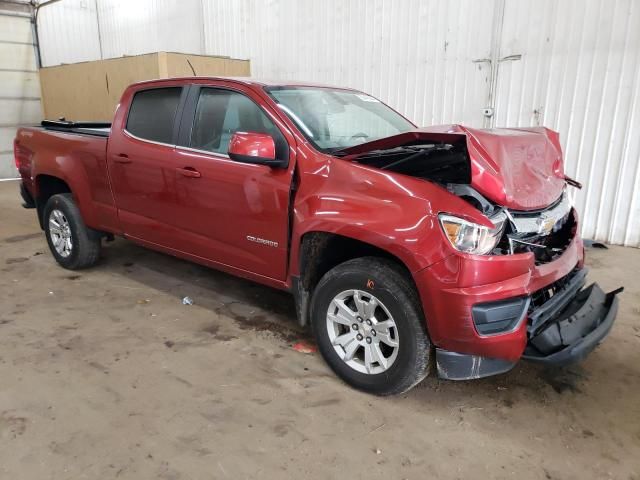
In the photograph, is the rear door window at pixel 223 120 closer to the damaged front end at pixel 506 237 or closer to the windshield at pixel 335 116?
the windshield at pixel 335 116

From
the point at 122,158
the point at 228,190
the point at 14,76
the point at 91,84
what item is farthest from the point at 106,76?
the point at 228,190

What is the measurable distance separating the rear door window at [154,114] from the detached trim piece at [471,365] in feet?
7.93

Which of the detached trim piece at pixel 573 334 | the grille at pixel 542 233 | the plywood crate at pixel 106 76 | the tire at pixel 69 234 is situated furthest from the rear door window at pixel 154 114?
the plywood crate at pixel 106 76

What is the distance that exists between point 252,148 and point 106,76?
823 cm

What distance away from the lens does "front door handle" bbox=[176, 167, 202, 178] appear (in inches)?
126

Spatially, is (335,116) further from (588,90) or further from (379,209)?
(588,90)

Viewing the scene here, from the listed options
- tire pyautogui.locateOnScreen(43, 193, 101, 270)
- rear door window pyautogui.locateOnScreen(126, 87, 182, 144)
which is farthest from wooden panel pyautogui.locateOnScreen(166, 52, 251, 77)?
rear door window pyautogui.locateOnScreen(126, 87, 182, 144)

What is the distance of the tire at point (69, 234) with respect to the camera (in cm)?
440

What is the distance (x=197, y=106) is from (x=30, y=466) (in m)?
2.35

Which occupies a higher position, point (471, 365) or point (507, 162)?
point (507, 162)

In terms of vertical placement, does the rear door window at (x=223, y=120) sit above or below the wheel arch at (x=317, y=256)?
above

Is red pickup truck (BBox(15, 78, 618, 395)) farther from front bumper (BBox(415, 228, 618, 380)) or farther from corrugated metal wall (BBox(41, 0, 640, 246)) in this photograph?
corrugated metal wall (BBox(41, 0, 640, 246))

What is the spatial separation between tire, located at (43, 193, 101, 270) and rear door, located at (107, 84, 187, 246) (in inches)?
28.6

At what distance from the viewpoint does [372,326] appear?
253 centimetres
